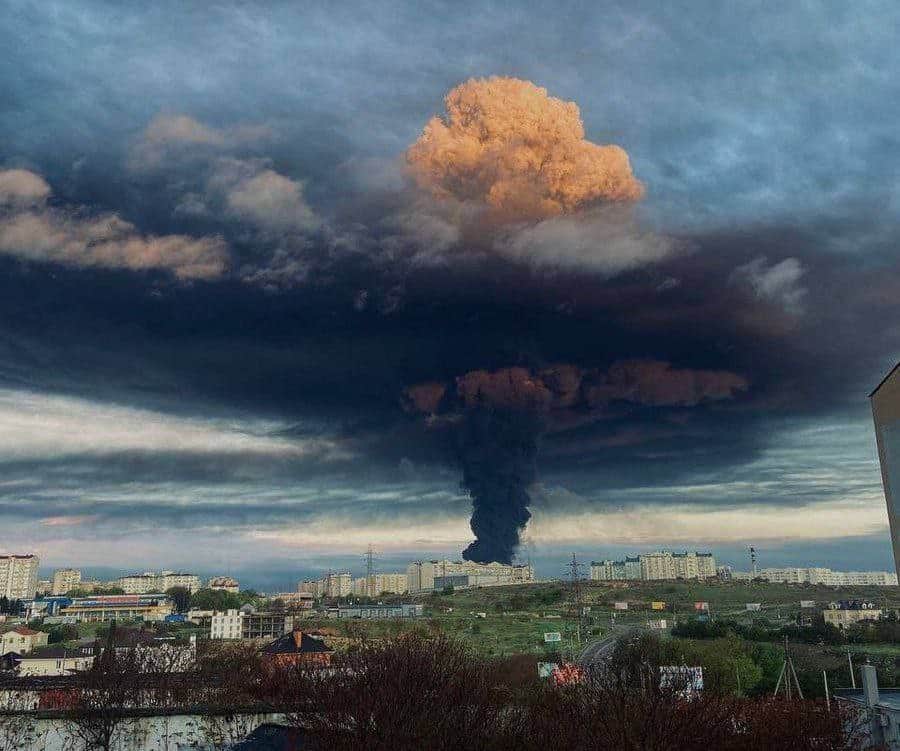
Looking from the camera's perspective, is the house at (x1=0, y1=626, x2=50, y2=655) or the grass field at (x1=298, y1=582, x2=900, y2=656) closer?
the grass field at (x1=298, y1=582, x2=900, y2=656)

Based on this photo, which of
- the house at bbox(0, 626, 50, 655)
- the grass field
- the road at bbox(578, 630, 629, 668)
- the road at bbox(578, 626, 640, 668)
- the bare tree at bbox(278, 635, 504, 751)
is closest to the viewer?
the bare tree at bbox(278, 635, 504, 751)

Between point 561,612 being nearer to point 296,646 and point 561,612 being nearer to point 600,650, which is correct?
point 600,650

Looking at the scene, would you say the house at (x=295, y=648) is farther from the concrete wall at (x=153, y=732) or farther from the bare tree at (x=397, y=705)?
the bare tree at (x=397, y=705)

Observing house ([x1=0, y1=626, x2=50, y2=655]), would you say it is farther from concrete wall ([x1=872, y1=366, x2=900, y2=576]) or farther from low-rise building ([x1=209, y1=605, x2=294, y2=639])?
concrete wall ([x1=872, y1=366, x2=900, y2=576])

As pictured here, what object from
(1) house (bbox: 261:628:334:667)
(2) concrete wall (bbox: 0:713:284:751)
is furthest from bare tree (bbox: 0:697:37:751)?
(1) house (bbox: 261:628:334:667)

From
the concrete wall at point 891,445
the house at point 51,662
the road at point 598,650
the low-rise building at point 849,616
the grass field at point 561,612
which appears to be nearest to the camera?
the concrete wall at point 891,445

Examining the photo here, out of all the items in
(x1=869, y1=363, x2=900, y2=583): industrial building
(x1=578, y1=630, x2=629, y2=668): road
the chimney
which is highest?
(x1=869, y1=363, x2=900, y2=583): industrial building

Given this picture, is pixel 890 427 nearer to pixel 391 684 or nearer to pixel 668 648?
pixel 391 684

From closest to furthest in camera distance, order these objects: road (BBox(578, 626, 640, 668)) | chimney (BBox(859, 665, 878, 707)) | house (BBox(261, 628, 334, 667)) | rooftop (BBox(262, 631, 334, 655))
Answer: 1. chimney (BBox(859, 665, 878, 707))
2. house (BBox(261, 628, 334, 667))
3. rooftop (BBox(262, 631, 334, 655))
4. road (BBox(578, 626, 640, 668))

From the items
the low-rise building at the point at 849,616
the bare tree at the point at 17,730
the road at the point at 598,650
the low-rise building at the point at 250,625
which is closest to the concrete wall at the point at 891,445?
the bare tree at the point at 17,730

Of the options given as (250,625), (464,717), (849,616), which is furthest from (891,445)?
(250,625)
